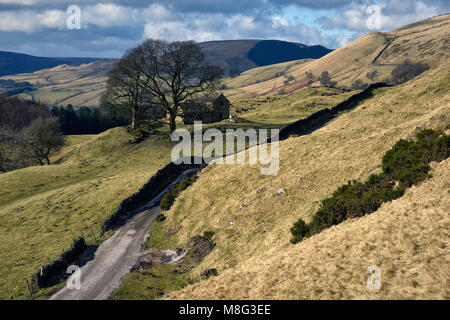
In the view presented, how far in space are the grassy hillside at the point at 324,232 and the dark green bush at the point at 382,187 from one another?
79cm

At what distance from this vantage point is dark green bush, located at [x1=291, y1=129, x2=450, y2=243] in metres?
18.5

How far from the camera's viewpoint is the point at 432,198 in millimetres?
15891

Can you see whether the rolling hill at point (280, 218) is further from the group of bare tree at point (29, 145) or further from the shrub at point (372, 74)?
the shrub at point (372, 74)

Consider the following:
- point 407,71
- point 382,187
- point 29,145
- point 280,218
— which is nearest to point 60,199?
point 280,218

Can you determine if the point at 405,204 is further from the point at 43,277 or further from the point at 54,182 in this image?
the point at 54,182

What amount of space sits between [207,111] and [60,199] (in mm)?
40086

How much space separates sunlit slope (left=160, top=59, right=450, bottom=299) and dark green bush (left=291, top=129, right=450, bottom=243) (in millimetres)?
854

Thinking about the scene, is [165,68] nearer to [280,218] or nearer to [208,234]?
[208,234]

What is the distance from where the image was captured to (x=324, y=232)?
18.2 meters

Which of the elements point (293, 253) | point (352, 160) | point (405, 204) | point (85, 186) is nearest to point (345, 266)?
point (293, 253)

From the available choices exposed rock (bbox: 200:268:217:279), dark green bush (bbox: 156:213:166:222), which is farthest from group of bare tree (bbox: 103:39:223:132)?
exposed rock (bbox: 200:268:217:279)

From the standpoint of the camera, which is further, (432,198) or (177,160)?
(177,160)

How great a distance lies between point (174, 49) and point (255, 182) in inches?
1431

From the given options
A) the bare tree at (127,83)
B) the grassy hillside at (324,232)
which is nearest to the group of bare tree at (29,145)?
the bare tree at (127,83)
